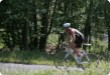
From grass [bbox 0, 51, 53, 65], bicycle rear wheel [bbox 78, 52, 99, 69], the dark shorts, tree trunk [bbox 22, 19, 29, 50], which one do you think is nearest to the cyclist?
the dark shorts

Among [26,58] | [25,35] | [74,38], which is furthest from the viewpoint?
[25,35]

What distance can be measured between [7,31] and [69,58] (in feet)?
30.2

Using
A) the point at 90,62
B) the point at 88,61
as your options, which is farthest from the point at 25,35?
the point at 90,62

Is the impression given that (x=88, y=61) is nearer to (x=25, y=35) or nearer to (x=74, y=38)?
(x=74, y=38)

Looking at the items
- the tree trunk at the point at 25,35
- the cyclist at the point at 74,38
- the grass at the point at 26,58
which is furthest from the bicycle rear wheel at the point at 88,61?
the tree trunk at the point at 25,35

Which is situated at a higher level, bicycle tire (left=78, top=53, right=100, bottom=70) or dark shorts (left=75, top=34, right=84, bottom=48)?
dark shorts (left=75, top=34, right=84, bottom=48)

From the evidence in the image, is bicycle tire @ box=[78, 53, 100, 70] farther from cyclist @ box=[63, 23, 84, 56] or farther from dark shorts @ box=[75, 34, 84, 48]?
dark shorts @ box=[75, 34, 84, 48]

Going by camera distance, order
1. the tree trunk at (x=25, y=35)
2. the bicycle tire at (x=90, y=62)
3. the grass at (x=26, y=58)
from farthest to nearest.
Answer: the tree trunk at (x=25, y=35) < the grass at (x=26, y=58) < the bicycle tire at (x=90, y=62)

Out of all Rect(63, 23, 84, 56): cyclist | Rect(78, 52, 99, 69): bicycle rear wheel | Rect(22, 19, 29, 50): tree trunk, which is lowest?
Rect(22, 19, 29, 50): tree trunk

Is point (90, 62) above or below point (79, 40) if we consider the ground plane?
below

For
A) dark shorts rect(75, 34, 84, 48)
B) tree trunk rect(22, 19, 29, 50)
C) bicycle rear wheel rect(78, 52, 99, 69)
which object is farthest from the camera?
tree trunk rect(22, 19, 29, 50)

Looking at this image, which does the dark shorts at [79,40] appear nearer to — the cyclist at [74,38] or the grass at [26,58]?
the cyclist at [74,38]

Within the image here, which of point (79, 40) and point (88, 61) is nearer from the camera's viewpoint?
point (79, 40)

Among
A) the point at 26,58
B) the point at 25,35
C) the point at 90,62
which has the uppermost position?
the point at 90,62
